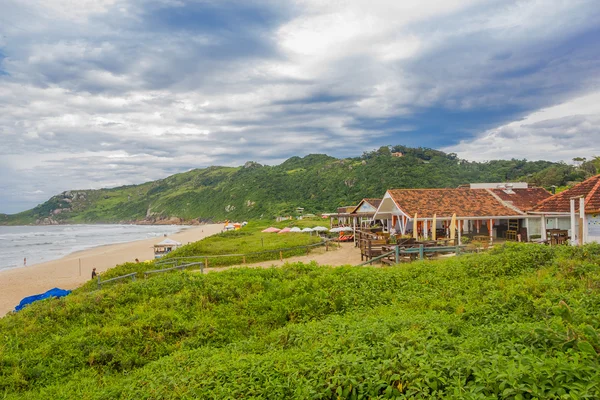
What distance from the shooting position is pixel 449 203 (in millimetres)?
23562

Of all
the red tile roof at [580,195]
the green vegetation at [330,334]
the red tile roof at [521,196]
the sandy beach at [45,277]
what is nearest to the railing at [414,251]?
the green vegetation at [330,334]

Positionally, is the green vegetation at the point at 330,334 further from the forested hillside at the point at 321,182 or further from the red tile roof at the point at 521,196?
the forested hillside at the point at 321,182

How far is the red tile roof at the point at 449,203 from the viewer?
22.5 metres

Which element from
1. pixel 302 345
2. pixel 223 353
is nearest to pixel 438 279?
pixel 302 345

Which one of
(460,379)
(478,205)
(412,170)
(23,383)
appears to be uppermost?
(412,170)

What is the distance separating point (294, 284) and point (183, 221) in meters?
116

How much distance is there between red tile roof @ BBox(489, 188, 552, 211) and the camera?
24328 millimetres

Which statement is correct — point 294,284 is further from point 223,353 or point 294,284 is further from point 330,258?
point 330,258

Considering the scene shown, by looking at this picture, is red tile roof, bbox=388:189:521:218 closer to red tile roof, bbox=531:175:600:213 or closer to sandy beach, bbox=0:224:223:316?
red tile roof, bbox=531:175:600:213

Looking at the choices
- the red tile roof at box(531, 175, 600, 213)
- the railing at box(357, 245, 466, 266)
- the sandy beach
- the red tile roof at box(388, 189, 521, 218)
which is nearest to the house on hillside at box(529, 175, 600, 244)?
the red tile roof at box(531, 175, 600, 213)

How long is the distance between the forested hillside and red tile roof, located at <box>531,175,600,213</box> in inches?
1516

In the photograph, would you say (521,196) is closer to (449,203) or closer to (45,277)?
(449,203)

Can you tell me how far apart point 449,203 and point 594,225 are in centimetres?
934

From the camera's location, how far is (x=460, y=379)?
3.92 meters
